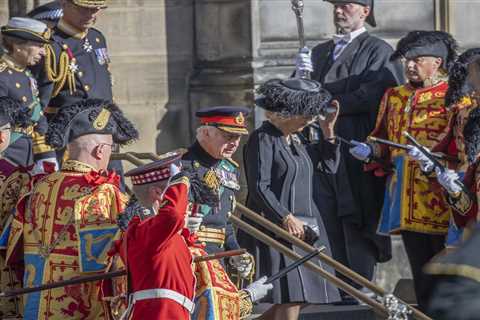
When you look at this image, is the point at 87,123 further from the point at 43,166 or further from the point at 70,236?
the point at 43,166

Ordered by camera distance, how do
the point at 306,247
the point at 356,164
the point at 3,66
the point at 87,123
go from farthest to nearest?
the point at 356,164
the point at 3,66
the point at 306,247
the point at 87,123

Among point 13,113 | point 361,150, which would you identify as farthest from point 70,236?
point 361,150

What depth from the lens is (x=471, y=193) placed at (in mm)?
10078

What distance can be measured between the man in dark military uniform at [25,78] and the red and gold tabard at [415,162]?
2.06 meters

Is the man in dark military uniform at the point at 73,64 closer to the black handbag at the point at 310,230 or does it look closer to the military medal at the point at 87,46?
the military medal at the point at 87,46

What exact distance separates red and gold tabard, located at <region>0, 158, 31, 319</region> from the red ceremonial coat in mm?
1407

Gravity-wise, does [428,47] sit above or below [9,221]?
above

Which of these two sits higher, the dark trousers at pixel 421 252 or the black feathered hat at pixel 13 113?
the black feathered hat at pixel 13 113

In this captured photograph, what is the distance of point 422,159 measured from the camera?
10555mm

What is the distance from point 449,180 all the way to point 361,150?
0.90 meters

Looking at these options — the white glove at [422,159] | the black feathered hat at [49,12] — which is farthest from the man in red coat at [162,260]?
the black feathered hat at [49,12]

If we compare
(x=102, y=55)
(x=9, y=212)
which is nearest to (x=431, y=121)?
(x=102, y=55)

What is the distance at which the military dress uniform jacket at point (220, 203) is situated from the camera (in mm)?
8992

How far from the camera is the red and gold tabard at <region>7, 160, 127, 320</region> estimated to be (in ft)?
27.7
